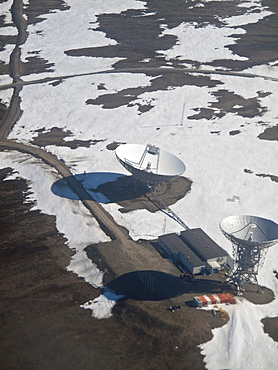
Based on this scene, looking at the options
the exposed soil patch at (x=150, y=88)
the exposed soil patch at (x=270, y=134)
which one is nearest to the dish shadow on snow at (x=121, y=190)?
the exposed soil patch at (x=270, y=134)

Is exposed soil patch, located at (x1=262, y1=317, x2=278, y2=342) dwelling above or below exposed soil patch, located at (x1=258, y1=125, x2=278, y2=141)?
above

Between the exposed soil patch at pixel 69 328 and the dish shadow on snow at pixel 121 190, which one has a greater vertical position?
the exposed soil patch at pixel 69 328

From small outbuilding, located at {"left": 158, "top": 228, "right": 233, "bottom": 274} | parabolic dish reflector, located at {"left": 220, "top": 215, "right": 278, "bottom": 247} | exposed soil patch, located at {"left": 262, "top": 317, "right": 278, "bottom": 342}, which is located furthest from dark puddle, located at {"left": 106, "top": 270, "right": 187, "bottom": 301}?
exposed soil patch, located at {"left": 262, "top": 317, "right": 278, "bottom": 342}

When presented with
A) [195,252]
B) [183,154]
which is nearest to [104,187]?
[183,154]

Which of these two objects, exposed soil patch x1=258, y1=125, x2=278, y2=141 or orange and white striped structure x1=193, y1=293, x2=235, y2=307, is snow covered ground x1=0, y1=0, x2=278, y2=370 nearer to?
orange and white striped structure x1=193, y1=293, x2=235, y2=307

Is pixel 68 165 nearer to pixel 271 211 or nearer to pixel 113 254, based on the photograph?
pixel 113 254

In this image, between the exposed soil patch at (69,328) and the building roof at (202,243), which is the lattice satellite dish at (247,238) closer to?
the building roof at (202,243)
